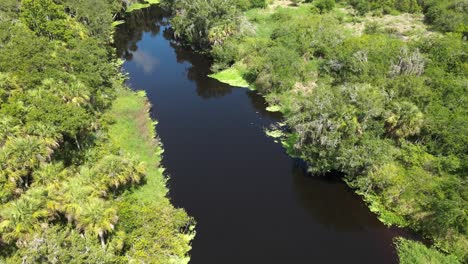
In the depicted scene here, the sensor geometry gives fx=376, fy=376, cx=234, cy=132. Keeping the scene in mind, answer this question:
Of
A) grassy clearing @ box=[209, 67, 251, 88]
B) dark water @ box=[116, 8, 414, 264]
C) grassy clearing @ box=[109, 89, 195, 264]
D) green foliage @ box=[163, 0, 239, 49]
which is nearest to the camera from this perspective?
Result: grassy clearing @ box=[109, 89, 195, 264]

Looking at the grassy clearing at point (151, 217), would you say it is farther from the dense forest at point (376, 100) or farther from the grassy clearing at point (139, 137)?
the dense forest at point (376, 100)

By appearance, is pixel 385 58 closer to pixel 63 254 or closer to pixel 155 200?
pixel 155 200

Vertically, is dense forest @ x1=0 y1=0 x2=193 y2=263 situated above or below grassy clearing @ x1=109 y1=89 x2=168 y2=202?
above

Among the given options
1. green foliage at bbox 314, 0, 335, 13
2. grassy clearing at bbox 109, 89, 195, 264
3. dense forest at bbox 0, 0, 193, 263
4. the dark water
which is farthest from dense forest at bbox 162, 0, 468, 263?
dense forest at bbox 0, 0, 193, 263

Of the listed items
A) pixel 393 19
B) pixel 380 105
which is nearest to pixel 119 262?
pixel 380 105

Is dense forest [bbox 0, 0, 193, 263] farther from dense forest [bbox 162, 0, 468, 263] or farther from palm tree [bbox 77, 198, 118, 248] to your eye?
dense forest [bbox 162, 0, 468, 263]

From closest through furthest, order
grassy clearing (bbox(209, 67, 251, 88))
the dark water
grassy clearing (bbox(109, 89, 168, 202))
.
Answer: the dark water → grassy clearing (bbox(109, 89, 168, 202)) → grassy clearing (bbox(209, 67, 251, 88))

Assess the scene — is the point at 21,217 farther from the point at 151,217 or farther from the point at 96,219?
the point at 151,217

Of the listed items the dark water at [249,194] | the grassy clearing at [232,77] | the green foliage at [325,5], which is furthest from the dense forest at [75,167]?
the green foliage at [325,5]
